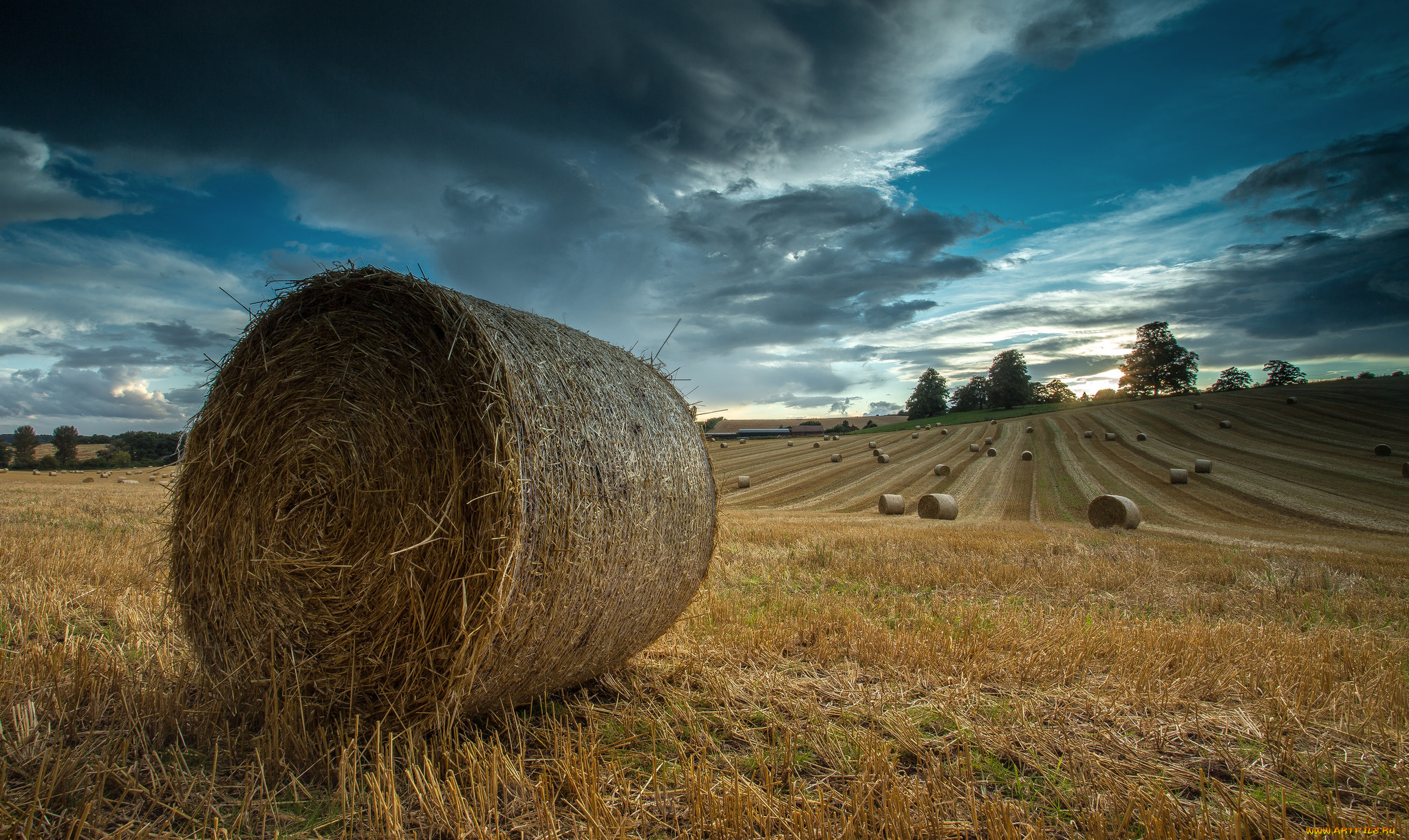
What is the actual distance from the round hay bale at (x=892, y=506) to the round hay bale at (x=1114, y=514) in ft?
16.1

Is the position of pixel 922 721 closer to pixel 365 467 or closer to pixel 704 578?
pixel 704 578

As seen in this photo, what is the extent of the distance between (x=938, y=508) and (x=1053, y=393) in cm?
7998

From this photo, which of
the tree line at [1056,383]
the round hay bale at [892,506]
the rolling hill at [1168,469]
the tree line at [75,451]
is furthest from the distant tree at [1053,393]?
the tree line at [75,451]

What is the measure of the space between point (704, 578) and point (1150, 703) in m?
2.74

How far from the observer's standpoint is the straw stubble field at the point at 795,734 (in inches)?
95.5

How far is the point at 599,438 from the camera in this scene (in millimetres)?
3518

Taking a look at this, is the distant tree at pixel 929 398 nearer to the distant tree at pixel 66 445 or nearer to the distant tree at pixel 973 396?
the distant tree at pixel 973 396

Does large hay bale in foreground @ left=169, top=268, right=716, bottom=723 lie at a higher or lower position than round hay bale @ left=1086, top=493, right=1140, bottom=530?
higher

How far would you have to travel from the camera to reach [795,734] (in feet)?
10.3

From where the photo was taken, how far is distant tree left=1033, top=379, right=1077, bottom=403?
82375 mm

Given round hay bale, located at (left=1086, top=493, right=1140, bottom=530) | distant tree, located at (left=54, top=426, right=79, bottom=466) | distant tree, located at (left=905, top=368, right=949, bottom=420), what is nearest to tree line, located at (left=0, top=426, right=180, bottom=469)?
distant tree, located at (left=54, top=426, right=79, bottom=466)

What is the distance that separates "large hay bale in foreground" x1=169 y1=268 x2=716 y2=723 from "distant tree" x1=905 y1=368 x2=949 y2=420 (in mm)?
75884

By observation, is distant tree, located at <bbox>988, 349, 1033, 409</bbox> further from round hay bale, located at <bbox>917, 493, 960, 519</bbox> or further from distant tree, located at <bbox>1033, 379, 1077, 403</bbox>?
round hay bale, located at <bbox>917, 493, 960, 519</bbox>

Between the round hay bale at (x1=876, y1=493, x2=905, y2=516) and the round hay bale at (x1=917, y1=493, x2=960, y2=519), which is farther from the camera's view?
the round hay bale at (x1=876, y1=493, x2=905, y2=516)
